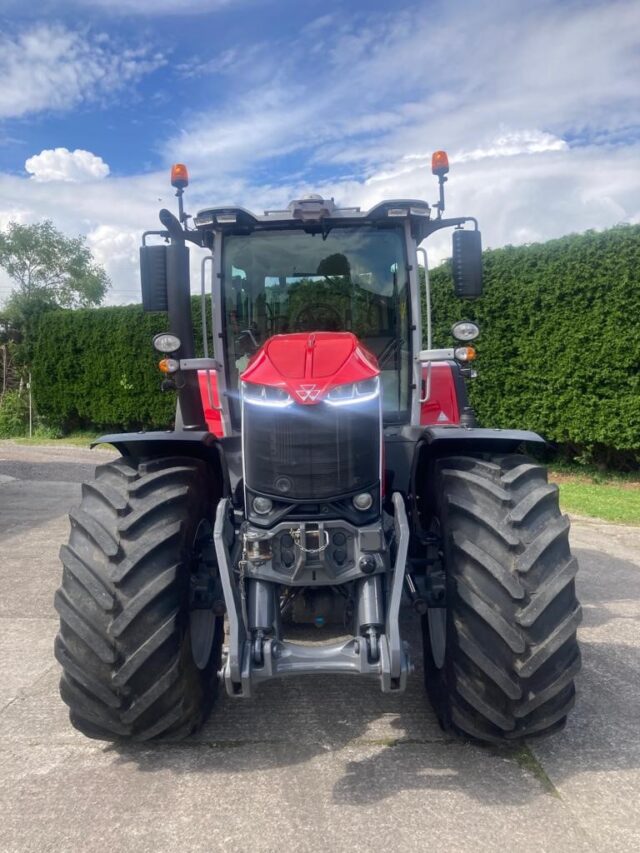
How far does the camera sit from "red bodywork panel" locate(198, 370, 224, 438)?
4.64 meters

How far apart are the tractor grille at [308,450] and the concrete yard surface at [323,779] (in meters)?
1.08

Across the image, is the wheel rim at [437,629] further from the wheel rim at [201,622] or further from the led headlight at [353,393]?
the wheel rim at [201,622]

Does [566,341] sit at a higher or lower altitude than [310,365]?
higher

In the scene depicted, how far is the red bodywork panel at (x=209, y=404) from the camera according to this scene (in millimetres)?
4641

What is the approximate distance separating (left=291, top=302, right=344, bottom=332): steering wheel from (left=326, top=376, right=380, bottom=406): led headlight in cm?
128

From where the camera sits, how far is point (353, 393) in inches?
111

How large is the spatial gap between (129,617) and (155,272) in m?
1.84

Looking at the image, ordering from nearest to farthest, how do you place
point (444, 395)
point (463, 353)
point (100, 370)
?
point (463, 353) → point (444, 395) → point (100, 370)

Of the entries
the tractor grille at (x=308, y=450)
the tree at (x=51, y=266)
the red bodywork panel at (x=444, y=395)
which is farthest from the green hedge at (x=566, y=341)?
the tree at (x=51, y=266)

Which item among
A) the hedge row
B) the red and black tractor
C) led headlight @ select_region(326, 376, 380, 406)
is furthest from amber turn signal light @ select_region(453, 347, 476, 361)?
the hedge row

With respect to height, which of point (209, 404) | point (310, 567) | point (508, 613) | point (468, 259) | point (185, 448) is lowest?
point (508, 613)

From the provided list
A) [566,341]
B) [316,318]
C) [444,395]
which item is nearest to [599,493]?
[566,341]

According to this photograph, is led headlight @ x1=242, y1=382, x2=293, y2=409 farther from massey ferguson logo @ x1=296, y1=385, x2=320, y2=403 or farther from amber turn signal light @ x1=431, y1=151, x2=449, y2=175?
amber turn signal light @ x1=431, y1=151, x2=449, y2=175

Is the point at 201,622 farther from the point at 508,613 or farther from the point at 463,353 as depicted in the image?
the point at 463,353
